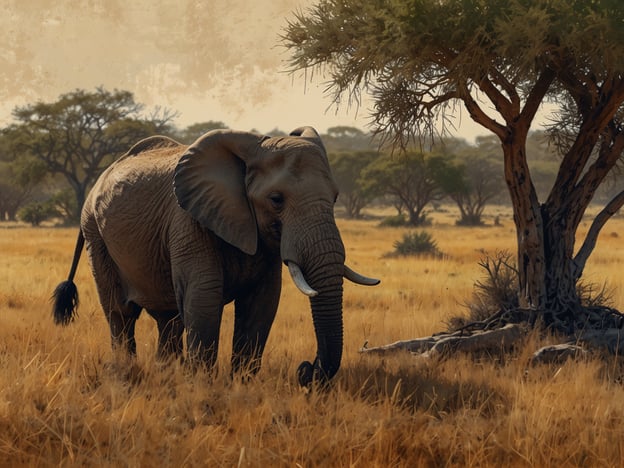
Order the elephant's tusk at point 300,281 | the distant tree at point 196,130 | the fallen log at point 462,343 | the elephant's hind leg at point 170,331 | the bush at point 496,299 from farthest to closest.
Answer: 1. the distant tree at point 196,130
2. the bush at point 496,299
3. the fallen log at point 462,343
4. the elephant's hind leg at point 170,331
5. the elephant's tusk at point 300,281

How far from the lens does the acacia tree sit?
340 inches

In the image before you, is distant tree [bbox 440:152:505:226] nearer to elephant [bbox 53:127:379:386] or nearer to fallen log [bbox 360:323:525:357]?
fallen log [bbox 360:323:525:357]

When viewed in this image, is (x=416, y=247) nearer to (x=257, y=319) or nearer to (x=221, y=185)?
(x=257, y=319)

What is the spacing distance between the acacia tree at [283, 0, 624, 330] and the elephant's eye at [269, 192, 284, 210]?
12.6 ft

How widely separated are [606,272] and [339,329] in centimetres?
1343

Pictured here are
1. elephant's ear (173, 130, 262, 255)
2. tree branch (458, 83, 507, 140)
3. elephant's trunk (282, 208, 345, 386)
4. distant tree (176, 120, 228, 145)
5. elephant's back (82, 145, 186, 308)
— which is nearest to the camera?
elephant's trunk (282, 208, 345, 386)

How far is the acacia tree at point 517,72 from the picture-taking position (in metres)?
8.64

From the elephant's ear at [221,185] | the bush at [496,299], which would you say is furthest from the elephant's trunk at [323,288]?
the bush at [496,299]

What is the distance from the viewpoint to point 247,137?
633cm

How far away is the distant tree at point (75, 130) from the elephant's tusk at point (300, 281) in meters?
36.1

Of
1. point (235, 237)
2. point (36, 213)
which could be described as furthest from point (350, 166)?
point (235, 237)

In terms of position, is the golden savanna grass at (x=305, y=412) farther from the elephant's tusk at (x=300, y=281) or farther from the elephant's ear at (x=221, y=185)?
the elephant's ear at (x=221, y=185)

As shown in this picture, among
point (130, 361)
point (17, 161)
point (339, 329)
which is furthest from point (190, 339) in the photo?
point (17, 161)

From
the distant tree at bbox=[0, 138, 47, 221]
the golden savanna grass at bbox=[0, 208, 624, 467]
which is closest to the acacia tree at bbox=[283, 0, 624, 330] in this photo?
the golden savanna grass at bbox=[0, 208, 624, 467]
